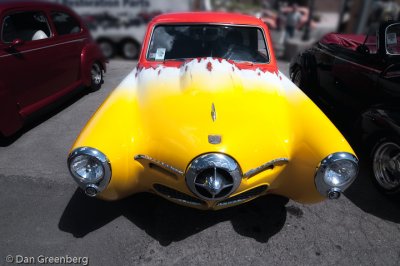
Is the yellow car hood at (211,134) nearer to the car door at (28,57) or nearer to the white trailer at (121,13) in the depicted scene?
the car door at (28,57)

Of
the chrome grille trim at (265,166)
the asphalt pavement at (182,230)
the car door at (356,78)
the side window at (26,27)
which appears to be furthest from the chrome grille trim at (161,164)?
the side window at (26,27)

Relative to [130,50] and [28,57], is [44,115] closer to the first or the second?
[28,57]

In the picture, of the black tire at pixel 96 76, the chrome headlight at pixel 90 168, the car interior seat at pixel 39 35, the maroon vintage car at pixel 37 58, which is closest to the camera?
the chrome headlight at pixel 90 168

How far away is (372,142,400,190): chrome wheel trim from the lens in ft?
9.70

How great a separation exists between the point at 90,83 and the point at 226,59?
351cm

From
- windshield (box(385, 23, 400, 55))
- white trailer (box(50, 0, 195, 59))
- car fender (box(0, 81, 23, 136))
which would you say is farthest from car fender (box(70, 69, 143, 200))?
white trailer (box(50, 0, 195, 59))

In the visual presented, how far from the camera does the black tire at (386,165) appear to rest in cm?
294

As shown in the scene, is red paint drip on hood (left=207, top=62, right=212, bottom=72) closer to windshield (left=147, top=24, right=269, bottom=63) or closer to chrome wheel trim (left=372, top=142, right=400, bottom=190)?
windshield (left=147, top=24, right=269, bottom=63)

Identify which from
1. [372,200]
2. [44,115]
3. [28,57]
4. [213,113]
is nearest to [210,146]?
[213,113]

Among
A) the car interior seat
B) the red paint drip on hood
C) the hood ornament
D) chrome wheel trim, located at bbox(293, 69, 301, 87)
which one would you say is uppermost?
the red paint drip on hood

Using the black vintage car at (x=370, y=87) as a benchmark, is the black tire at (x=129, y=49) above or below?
below

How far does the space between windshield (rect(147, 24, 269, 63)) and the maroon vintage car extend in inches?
79.5

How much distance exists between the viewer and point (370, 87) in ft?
12.0

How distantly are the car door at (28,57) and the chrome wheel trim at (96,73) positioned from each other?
51.0 inches
